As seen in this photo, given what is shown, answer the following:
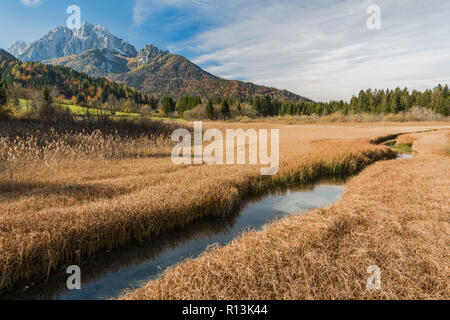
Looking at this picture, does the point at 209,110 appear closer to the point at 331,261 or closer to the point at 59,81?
the point at 331,261

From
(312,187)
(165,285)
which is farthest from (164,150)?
(165,285)

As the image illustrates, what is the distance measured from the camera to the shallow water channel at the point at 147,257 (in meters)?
5.43

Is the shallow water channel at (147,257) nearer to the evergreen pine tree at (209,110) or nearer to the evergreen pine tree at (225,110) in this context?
the evergreen pine tree at (209,110)

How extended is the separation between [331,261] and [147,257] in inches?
197

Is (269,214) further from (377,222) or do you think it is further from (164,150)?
(164,150)

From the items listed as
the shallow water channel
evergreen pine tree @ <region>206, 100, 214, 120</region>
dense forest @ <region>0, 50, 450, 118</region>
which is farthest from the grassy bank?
evergreen pine tree @ <region>206, 100, 214, 120</region>

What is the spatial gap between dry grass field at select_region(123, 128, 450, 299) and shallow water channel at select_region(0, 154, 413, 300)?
125cm

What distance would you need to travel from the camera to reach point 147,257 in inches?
272

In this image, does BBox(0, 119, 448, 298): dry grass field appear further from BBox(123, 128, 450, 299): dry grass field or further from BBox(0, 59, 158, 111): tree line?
BBox(0, 59, 158, 111): tree line

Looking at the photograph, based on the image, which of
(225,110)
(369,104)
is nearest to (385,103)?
(369,104)

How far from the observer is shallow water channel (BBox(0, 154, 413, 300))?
17.8ft

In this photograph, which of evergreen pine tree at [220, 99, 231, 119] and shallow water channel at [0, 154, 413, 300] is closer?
shallow water channel at [0, 154, 413, 300]

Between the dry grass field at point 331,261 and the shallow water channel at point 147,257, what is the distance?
49.3 inches

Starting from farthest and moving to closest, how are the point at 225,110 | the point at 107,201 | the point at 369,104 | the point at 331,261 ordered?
the point at 369,104 → the point at 225,110 → the point at 107,201 → the point at 331,261
